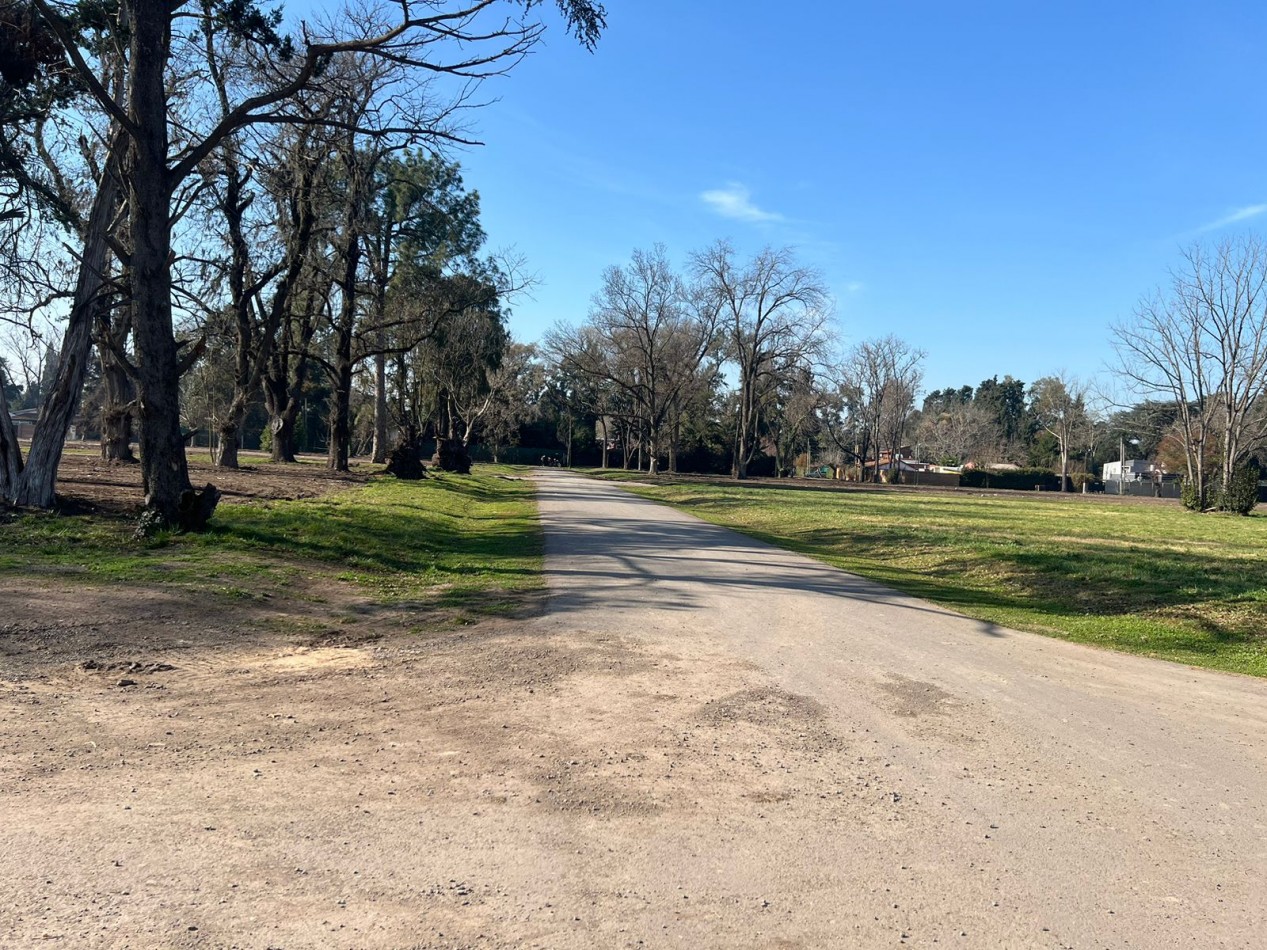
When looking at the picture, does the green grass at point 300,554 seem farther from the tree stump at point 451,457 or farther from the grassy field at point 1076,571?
the tree stump at point 451,457

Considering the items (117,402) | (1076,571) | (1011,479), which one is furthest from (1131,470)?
(117,402)

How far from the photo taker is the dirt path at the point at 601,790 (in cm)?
340

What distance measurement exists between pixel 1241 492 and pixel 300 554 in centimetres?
4009

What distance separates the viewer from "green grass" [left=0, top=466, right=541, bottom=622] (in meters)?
9.86

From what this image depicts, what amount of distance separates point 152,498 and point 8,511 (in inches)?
101

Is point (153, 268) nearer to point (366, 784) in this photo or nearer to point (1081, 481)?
point (366, 784)

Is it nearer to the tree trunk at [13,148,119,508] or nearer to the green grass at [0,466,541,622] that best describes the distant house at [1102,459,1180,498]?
the green grass at [0,466,541,622]

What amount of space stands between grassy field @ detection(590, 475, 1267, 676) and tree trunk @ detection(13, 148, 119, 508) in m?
13.1

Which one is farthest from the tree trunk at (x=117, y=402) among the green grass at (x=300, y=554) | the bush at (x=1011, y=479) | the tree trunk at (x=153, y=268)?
the bush at (x=1011, y=479)

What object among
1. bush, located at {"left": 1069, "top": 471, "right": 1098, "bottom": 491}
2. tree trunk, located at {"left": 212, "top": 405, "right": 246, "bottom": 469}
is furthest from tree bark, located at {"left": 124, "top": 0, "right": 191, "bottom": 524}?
bush, located at {"left": 1069, "top": 471, "right": 1098, "bottom": 491}

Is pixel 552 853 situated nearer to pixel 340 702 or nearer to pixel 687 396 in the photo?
Answer: pixel 340 702

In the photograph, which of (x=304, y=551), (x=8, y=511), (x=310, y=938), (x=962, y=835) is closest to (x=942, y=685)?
(x=962, y=835)

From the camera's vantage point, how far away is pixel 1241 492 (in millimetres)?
38344

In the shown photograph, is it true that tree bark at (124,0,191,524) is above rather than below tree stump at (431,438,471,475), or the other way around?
above
